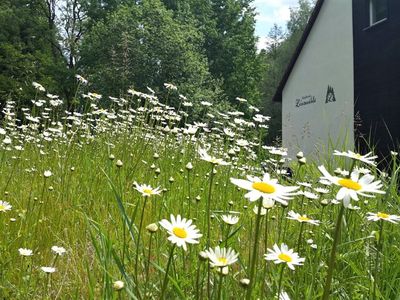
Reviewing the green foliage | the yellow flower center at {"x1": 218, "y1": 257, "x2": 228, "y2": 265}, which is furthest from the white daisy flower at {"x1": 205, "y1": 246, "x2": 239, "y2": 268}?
the green foliage

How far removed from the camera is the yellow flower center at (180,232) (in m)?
1.04

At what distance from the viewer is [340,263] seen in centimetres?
195

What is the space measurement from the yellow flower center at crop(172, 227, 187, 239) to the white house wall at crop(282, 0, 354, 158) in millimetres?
12209

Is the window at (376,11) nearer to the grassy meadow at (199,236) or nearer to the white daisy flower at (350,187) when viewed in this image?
the grassy meadow at (199,236)

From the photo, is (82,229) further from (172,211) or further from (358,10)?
(358,10)

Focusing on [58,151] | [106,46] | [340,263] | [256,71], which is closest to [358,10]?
[106,46]

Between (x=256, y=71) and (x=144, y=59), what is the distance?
1283cm

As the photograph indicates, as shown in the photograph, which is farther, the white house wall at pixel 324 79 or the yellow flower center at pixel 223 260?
the white house wall at pixel 324 79

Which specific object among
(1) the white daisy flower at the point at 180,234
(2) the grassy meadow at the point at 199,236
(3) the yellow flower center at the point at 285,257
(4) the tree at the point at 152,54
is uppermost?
(4) the tree at the point at 152,54

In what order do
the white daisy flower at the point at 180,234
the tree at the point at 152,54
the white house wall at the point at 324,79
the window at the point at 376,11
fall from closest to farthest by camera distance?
the white daisy flower at the point at 180,234
the window at the point at 376,11
the white house wall at the point at 324,79
the tree at the point at 152,54

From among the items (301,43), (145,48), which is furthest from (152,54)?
(301,43)

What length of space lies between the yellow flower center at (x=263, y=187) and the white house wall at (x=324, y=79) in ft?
40.1

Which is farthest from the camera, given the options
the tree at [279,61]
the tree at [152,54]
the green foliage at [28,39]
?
the tree at [279,61]

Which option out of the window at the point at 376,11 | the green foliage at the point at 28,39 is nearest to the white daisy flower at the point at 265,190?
the window at the point at 376,11
